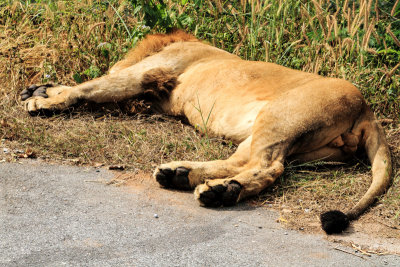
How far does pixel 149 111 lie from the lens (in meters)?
5.10

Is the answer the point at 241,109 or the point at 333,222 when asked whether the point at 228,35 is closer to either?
the point at 241,109

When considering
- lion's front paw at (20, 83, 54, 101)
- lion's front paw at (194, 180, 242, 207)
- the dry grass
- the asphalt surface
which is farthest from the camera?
lion's front paw at (20, 83, 54, 101)

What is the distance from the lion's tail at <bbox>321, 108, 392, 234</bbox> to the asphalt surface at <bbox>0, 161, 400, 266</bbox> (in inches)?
4.9

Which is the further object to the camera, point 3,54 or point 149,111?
point 3,54

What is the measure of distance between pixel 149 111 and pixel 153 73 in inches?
14.2

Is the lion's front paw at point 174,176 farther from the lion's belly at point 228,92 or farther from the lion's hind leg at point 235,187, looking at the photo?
the lion's belly at point 228,92

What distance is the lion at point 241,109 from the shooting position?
3.61 m

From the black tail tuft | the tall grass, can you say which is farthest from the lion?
the tall grass

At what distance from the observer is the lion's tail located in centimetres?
308

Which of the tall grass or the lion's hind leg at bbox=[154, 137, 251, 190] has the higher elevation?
the tall grass

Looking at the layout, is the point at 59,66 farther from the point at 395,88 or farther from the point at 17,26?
the point at 395,88

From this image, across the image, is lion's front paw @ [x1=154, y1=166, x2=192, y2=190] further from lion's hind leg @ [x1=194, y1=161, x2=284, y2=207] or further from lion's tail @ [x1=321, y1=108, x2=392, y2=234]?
lion's tail @ [x1=321, y1=108, x2=392, y2=234]

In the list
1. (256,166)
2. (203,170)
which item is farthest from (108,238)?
(256,166)

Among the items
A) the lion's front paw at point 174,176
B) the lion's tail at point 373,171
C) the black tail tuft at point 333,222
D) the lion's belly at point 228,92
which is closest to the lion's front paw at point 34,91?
the lion's belly at point 228,92
